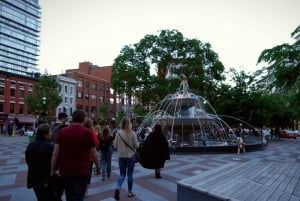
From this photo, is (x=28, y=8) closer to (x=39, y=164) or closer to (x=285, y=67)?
(x=39, y=164)

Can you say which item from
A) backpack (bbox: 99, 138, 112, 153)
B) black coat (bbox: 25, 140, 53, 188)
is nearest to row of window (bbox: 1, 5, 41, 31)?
backpack (bbox: 99, 138, 112, 153)

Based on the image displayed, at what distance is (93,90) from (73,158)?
75748mm

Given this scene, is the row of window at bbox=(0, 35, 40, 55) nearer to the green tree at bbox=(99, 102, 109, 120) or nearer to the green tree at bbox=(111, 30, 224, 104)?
the green tree at bbox=(99, 102, 109, 120)

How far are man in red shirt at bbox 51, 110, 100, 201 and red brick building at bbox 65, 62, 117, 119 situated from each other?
6954 cm

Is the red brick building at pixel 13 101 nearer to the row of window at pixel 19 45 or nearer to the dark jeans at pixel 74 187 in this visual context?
the row of window at pixel 19 45

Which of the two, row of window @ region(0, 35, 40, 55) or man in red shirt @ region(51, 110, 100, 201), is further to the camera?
row of window @ region(0, 35, 40, 55)

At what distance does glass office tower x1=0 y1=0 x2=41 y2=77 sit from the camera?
103 meters

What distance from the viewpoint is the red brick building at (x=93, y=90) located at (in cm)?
7463

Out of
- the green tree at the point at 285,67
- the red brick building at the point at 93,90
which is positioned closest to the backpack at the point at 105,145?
the green tree at the point at 285,67

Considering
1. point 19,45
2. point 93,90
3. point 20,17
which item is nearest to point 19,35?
point 19,45

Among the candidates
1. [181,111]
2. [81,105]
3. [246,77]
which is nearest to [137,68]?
[246,77]

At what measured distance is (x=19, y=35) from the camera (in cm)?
10975

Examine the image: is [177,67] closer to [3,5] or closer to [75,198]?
[75,198]

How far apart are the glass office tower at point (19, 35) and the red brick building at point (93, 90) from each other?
23878 mm
